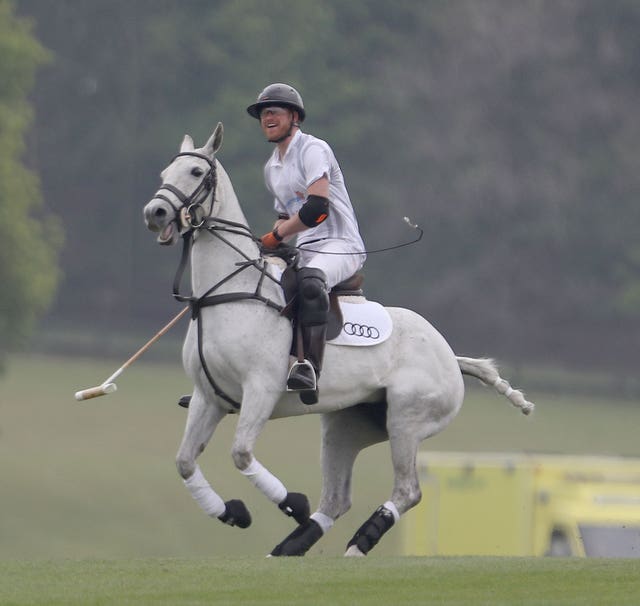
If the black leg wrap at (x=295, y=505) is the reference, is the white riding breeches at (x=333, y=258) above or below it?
above

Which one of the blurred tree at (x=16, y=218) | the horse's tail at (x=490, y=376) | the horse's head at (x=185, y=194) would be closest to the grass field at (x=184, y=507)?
the horse's tail at (x=490, y=376)

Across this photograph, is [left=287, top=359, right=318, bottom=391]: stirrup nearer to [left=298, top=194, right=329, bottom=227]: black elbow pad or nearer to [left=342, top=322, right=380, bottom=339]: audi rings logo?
[left=342, top=322, right=380, bottom=339]: audi rings logo

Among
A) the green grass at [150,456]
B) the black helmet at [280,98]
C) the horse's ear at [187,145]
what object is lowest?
the green grass at [150,456]

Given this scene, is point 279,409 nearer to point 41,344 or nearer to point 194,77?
point 41,344

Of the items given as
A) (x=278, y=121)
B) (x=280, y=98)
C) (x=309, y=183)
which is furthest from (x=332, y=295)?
(x=280, y=98)

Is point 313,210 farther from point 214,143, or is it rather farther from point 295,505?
point 295,505

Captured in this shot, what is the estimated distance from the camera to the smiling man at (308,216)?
11336 millimetres

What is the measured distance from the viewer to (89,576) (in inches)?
403

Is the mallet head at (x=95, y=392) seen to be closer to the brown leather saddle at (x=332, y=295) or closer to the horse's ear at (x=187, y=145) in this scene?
the brown leather saddle at (x=332, y=295)

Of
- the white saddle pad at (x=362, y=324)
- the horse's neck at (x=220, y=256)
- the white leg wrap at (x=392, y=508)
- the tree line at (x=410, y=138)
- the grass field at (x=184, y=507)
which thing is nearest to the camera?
the grass field at (x=184, y=507)

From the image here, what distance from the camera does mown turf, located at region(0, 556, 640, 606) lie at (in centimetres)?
948

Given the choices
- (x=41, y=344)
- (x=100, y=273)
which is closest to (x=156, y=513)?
(x=41, y=344)

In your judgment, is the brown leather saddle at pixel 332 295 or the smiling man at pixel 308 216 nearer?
the smiling man at pixel 308 216

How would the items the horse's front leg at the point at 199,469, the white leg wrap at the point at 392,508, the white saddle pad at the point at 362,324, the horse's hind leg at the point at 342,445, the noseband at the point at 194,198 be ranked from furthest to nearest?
the horse's hind leg at the point at 342,445 < the white leg wrap at the point at 392,508 < the white saddle pad at the point at 362,324 < the horse's front leg at the point at 199,469 < the noseband at the point at 194,198
